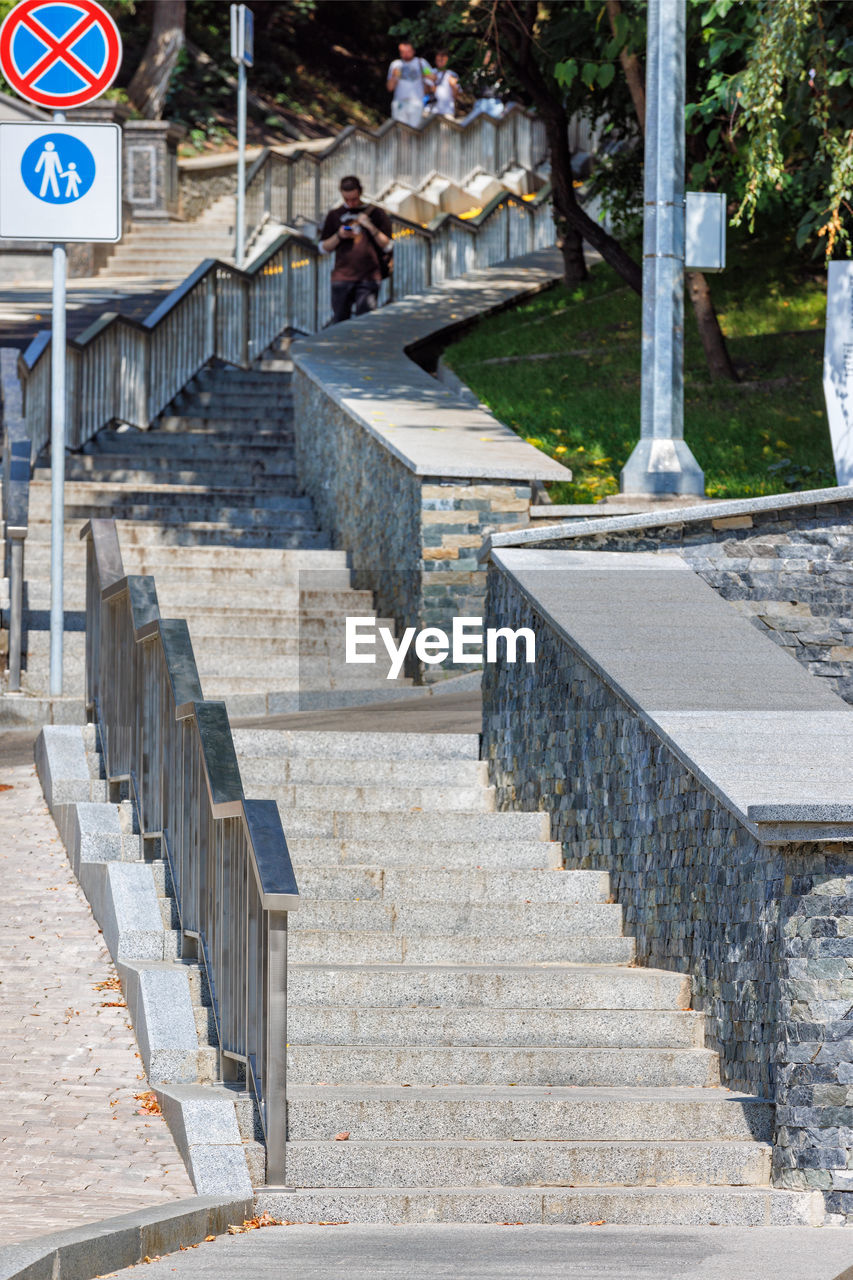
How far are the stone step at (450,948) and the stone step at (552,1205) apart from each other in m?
1.42

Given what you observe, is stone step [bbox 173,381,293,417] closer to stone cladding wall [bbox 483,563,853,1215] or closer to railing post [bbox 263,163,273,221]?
stone cladding wall [bbox 483,563,853,1215]

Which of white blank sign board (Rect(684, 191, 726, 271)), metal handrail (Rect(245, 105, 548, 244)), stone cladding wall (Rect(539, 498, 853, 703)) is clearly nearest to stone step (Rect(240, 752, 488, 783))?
stone cladding wall (Rect(539, 498, 853, 703))

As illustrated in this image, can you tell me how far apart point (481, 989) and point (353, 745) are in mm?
2345

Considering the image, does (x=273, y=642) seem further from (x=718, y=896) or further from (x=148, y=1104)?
(x=148, y=1104)

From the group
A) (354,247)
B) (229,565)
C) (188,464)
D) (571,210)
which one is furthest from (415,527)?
(354,247)

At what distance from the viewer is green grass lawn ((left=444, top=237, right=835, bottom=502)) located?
14.1 m

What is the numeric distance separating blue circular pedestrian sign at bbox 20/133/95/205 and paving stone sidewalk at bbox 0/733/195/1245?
12.8ft

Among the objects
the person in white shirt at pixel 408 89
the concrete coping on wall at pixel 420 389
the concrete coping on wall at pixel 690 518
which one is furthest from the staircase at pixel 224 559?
the person in white shirt at pixel 408 89

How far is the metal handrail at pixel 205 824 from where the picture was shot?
5426mm

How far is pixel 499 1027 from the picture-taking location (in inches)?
255

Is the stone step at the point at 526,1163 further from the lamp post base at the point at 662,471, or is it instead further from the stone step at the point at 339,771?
the lamp post base at the point at 662,471

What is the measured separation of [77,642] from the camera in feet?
37.5

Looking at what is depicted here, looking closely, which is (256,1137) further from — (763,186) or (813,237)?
(813,237)
